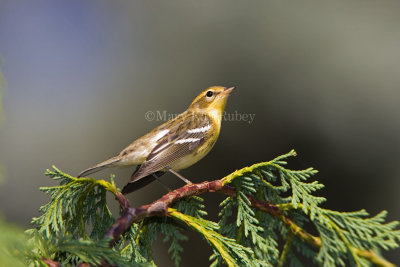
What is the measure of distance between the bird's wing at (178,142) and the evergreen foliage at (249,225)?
1.50m

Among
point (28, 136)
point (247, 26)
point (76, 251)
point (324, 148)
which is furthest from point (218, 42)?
point (76, 251)

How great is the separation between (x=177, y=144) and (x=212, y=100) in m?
0.99

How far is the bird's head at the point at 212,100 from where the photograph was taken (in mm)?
5434

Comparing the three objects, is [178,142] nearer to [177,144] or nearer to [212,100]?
[177,144]

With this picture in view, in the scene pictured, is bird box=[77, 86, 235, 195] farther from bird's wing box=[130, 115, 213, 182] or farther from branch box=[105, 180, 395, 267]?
branch box=[105, 180, 395, 267]

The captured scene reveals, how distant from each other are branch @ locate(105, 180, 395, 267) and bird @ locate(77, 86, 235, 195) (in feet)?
4.51

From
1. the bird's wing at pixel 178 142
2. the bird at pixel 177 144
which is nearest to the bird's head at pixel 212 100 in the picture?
the bird at pixel 177 144

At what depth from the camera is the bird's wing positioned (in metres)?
4.44

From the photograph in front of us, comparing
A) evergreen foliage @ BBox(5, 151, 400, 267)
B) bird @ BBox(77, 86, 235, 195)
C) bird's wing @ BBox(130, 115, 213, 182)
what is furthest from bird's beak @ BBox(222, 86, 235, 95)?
evergreen foliage @ BBox(5, 151, 400, 267)

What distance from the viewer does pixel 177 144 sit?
16.0ft

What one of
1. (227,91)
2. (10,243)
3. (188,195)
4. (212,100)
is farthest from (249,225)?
(212,100)

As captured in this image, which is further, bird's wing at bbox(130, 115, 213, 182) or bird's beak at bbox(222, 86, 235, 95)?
bird's beak at bbox(222, 86, 235, 95)

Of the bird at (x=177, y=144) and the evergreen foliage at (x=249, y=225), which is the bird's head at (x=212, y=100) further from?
the evergreen foliage at (x=249, y=225)

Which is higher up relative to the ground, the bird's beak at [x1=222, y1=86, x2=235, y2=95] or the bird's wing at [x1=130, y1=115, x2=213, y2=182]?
the bird's beak at [x1=222, y1=86, x2=235, y2=95]
